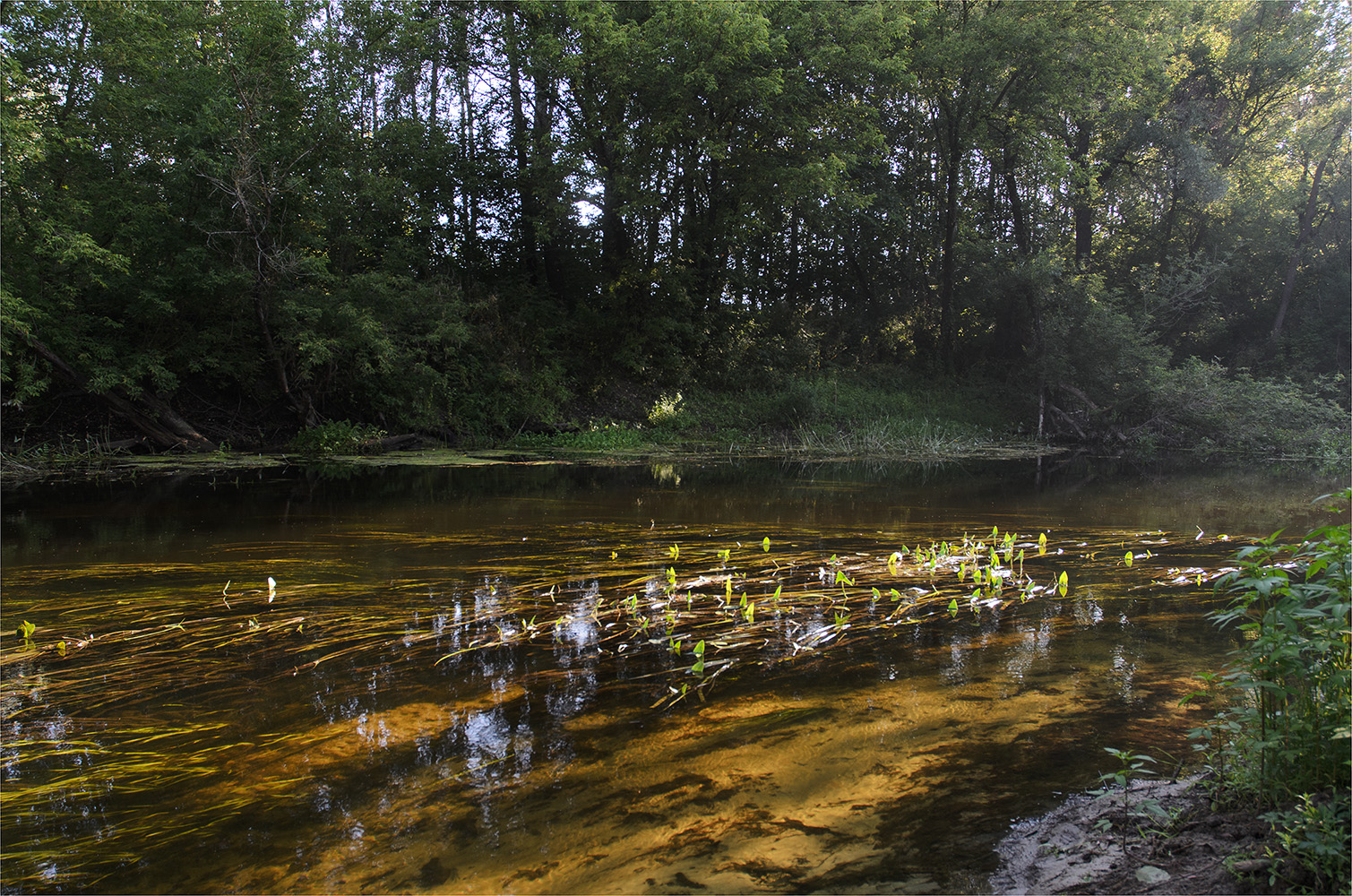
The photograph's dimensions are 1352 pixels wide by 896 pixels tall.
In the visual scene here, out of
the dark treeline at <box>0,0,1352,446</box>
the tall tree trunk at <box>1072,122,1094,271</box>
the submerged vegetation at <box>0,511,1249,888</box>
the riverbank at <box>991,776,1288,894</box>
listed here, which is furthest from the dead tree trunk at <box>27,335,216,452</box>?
the tall tree trunk at <box>1072,122,1094,271</box>

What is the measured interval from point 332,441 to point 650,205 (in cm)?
904

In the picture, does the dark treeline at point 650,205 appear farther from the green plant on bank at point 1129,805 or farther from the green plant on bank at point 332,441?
the green plant on bank at point 1129,805

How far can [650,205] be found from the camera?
1753cm

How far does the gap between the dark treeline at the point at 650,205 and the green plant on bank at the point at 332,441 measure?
43.1 inches

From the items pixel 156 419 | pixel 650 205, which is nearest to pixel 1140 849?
pixel 156 419

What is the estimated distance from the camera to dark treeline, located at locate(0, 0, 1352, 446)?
40.7 ft

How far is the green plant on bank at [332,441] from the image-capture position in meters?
12.8

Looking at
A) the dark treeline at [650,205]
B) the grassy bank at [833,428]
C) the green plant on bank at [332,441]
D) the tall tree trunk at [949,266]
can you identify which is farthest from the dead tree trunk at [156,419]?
the tall tree trunk at [949,266]

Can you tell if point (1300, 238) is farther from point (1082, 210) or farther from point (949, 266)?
point (949, 266)

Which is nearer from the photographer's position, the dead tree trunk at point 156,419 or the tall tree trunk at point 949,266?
the dead tree trunk at point 156,419

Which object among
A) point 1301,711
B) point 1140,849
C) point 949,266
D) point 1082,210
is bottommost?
point 1140,849

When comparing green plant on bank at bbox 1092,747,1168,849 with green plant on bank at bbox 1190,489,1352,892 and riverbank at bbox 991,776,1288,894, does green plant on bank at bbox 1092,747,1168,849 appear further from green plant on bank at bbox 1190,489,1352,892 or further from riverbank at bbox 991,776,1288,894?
green plant on bank at bbox 1190,489,1352,892

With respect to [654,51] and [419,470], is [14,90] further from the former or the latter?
[654,51]

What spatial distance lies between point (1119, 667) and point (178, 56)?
671 inches
